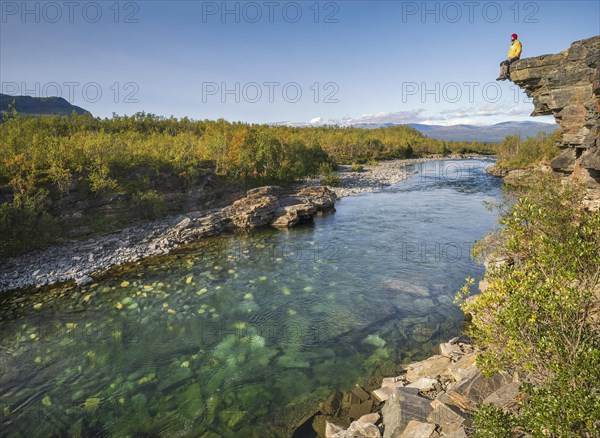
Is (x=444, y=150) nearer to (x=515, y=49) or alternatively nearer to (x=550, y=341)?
(x=515, y=49)

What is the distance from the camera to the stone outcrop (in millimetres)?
17297

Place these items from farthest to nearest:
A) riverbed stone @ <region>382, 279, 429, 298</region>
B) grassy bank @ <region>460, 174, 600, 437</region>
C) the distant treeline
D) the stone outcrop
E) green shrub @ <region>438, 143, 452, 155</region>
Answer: green shrub @ <region>438, 143, 452, 155</region> < the distant treeline < riverbed stone @ <region>382, 279, 429, 298</region> < the stone outcrop < grassy bank @ <region>460, 174, 600, 437</region>

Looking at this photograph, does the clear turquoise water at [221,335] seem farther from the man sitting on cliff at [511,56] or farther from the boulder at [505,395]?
the man sitting on cliff at [511,56]

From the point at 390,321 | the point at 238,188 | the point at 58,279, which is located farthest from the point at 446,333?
the point at 238,188

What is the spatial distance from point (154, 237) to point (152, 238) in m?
0.33

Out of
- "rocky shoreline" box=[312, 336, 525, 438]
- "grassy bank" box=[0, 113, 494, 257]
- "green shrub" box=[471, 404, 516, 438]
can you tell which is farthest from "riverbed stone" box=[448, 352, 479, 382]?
"grassy bank" box=[0, 113, 494, 257]

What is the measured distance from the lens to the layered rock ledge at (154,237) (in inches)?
1033

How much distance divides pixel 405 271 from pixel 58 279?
27.4m

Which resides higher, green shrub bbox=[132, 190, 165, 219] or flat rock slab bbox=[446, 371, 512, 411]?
green shrub bbox=[132, 190, 165, 219]

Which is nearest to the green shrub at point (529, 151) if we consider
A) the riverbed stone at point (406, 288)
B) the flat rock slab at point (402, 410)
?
the riverbed stone at point (406, 288)

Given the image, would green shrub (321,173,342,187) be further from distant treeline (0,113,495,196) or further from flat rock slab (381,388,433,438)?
flat rock slab (381,388,433,438)

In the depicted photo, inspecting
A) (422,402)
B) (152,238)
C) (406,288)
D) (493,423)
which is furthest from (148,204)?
(493,423)

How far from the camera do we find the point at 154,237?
35.1 m

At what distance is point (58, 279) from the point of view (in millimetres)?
25469
